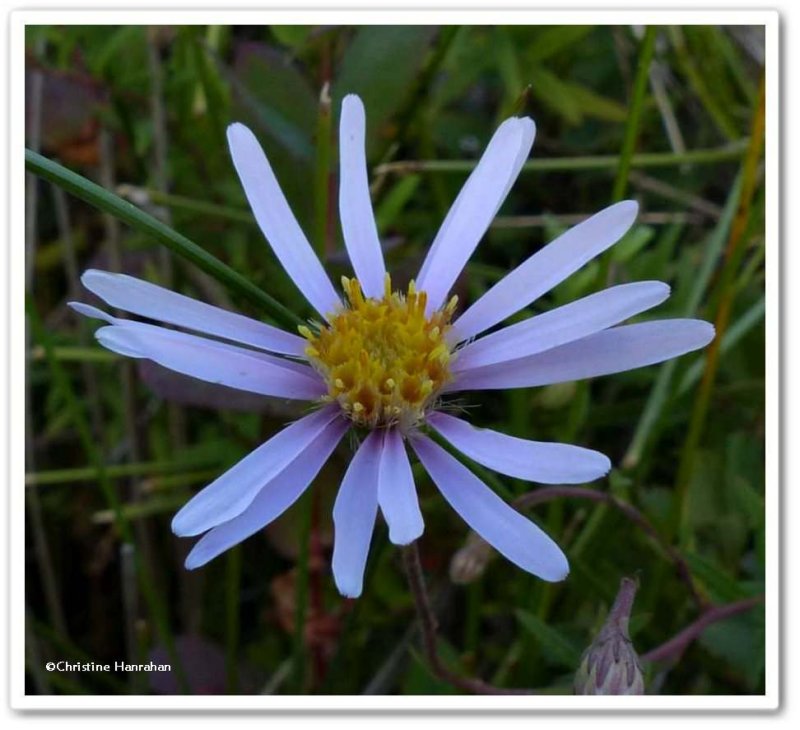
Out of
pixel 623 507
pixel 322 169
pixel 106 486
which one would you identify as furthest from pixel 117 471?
pixel 623 507

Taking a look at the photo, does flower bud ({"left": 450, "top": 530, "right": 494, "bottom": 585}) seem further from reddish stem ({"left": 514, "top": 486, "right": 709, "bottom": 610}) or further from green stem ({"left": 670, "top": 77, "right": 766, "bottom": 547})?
green stem ({"left": 670, "top": 77, "right": 766, "bottom": 547})

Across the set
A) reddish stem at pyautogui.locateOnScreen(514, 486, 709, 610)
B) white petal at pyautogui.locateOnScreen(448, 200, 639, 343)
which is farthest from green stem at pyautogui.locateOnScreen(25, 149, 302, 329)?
reddish stem at pyautogui.locateOnScreen(514, 486, 709, 610)

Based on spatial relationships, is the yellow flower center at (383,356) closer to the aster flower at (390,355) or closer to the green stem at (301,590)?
the aster flower at (390,355)

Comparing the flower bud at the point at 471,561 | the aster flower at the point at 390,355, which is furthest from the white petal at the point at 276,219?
the flower bud at the point at 471,561

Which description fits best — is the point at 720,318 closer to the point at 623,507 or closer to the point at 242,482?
the point at 623,507

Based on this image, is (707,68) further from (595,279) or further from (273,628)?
(273,628)

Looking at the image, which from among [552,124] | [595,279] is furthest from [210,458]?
[552,124]
